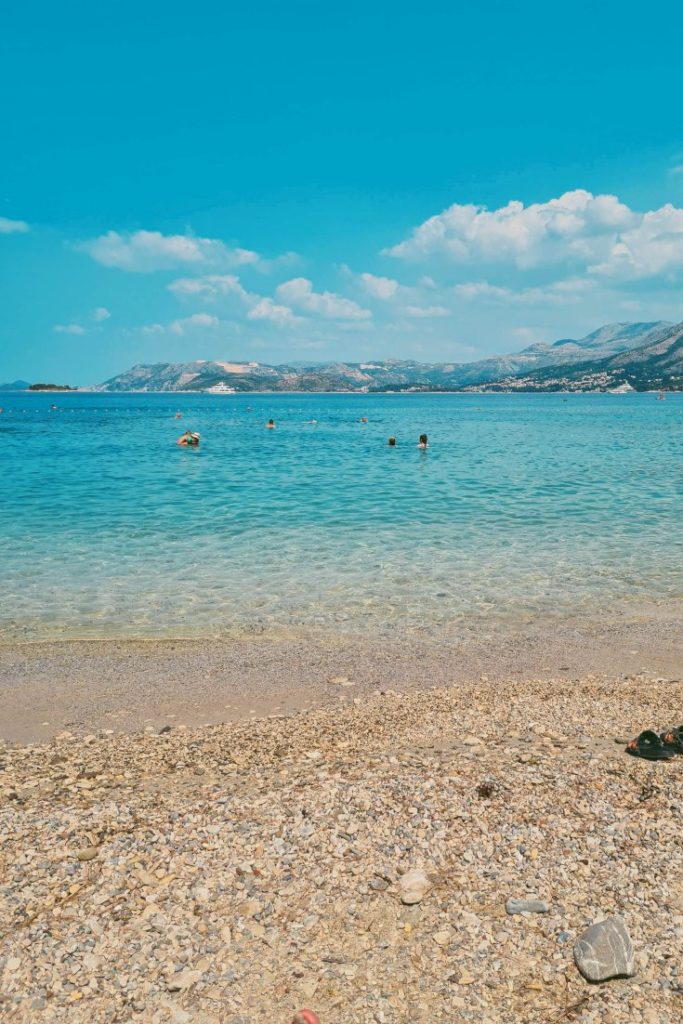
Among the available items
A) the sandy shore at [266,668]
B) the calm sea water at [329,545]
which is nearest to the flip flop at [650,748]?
the sandy shore at [266,668]

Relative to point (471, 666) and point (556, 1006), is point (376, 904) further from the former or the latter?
point (471, 666)

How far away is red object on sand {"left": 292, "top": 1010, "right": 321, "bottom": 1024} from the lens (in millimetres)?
4512

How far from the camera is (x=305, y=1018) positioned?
→ 452 centimetres

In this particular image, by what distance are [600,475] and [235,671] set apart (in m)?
31.8

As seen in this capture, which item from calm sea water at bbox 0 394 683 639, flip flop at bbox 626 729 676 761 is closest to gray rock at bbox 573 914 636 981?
flip flop at bbox 626 729 676 761

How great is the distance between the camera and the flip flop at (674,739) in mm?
8180

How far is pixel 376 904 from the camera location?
5.62 meters

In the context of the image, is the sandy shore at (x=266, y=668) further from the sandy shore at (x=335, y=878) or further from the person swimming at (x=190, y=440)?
the person swimming at (x=190, y=440)

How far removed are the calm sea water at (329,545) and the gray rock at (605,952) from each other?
8.95 metres

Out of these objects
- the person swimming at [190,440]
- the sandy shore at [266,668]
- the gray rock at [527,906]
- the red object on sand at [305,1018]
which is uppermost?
the person swimming at [190,440]

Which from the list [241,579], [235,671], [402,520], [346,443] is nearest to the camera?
[235,671]

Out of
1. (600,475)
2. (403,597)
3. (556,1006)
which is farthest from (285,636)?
(600,475)

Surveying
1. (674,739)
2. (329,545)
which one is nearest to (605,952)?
(674,739)

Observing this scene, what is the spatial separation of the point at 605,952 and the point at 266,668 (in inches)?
316
